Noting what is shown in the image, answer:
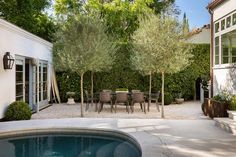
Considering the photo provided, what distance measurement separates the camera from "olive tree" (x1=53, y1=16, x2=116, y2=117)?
1318cm

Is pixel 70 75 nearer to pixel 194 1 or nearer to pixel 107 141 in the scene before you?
pixel 107 141

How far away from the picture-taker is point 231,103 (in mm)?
11344

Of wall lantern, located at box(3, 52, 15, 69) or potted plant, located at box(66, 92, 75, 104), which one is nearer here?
wall lantern, located at box(3, 52, 15, 69)

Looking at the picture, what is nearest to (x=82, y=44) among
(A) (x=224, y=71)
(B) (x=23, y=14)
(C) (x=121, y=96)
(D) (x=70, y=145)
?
(C) (x=121, y=96)

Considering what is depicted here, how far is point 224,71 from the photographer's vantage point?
44.1 feet

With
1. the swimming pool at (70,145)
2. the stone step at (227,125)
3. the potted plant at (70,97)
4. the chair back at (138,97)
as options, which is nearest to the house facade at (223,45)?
the stone step at (227,125)

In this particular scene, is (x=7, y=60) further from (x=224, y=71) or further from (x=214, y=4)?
(x=214, y=4)

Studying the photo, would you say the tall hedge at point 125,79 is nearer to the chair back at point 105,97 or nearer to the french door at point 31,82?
the french door at point 31,82

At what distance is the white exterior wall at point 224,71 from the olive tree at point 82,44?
5085 millimetres

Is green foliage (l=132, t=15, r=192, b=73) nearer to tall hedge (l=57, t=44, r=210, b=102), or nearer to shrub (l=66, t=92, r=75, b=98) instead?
tall hedge (l=57, t=44, r=210, b=102)

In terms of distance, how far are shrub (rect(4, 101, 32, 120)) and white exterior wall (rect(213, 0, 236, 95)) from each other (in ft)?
25.8

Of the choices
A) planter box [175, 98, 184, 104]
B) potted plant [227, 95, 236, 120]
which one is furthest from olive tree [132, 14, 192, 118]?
planter box [175, 98, 184, 104]

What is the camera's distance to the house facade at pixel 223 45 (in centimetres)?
1257

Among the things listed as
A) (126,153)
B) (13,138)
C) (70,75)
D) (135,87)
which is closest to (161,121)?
(126,153)
